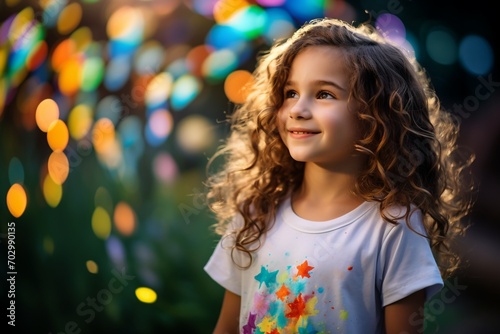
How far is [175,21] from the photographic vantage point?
225cm

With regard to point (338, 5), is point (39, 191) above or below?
below

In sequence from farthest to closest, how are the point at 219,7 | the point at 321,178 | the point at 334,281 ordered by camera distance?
the point at 219,7 → the point at 321,178 → the point at 334,281

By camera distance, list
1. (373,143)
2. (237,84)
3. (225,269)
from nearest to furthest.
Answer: (373,143), (225,269), (237,84)

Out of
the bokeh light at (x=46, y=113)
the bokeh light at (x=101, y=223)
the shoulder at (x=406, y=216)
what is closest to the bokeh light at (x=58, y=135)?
the bokeh light at (x=46, y=113)

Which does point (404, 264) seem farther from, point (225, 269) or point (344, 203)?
point (225, 269)

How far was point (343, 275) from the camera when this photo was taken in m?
1.42

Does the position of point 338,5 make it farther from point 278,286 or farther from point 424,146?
point 278,286

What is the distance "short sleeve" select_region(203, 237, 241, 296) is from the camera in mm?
1641

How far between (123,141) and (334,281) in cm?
111

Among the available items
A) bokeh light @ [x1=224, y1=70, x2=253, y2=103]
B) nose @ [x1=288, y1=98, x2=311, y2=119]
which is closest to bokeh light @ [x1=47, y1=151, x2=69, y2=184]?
bokeh light @ [x1=224, y1=70, x2=253, y2=103]

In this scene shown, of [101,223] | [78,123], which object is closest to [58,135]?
[78,123]

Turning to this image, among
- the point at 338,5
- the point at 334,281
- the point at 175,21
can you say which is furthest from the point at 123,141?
the point at 334,281

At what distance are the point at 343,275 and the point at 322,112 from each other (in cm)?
37

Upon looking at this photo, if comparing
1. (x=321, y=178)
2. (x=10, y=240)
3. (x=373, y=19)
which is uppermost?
(x=373, y=19)
